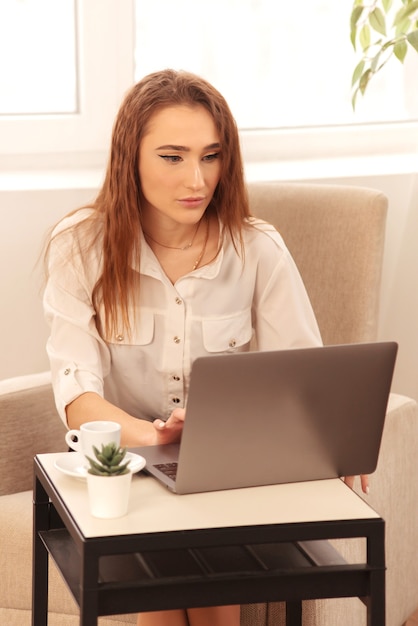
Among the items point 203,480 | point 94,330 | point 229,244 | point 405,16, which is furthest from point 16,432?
point 405,16

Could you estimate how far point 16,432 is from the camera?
6.88 feet

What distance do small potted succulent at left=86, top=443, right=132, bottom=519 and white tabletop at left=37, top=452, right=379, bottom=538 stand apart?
0.01m

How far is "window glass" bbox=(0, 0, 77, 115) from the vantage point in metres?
2.70

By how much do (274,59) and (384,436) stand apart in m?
1.28

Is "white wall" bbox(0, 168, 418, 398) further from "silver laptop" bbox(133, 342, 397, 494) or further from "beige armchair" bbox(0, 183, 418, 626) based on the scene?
"silver laptop" bbox(133, 342, 397, 494)

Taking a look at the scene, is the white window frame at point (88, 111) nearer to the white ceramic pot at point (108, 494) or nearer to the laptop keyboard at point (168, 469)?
the laptop keyboard at point (168, 469)

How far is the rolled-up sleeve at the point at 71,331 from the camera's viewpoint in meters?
1.88

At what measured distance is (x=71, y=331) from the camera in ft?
6.31

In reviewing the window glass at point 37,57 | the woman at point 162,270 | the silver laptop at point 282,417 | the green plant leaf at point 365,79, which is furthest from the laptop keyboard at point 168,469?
the window glass at point 37,57

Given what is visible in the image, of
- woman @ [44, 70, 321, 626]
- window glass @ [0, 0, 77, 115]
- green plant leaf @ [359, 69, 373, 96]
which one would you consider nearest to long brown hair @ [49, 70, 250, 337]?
woman @ [44, 70, 321, 626]

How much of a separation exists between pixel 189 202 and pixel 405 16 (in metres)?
0.94

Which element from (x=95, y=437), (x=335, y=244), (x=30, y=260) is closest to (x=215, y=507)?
(x=95, y=437)

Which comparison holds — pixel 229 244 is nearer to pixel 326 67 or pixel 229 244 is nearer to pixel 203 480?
pixel 203 480

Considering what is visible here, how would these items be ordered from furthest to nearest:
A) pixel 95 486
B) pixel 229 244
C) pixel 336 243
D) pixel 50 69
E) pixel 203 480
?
1. pixel 50 69
2. pixel 336 243
3. pixel 229 244
4. pixel 203 480
5. pixel 95 486
